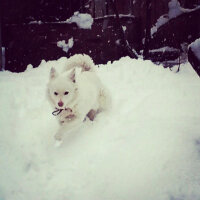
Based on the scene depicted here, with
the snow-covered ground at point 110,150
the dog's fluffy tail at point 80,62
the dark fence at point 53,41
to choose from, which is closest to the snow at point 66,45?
the dark fence at point 53,41

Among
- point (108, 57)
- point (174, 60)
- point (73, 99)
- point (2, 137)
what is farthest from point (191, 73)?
point (2, 137)

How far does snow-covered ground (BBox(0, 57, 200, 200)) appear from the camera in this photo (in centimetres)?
274

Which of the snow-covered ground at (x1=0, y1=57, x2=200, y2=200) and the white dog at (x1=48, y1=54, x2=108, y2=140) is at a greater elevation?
the white dog at (x1=48, y1=54, x2=108, y2=140)

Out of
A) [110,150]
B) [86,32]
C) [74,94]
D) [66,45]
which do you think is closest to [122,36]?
[86,32]

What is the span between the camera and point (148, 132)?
375 cm

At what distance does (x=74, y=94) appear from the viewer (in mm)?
3660

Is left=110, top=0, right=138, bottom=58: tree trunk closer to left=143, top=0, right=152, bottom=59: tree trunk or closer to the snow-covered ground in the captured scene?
left=143, top=0, right=152, bottom=59: tree trunk

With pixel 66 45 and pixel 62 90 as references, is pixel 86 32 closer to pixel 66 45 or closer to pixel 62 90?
pixel 66 45

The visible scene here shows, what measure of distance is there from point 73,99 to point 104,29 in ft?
17.7

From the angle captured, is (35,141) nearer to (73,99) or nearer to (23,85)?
(73,99)

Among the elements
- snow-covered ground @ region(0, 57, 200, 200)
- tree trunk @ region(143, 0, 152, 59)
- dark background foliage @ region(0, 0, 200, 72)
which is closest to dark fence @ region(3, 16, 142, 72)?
dark background foliage @ region(0, 0, 200, 72)

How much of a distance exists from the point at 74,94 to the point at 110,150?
82 centimetres

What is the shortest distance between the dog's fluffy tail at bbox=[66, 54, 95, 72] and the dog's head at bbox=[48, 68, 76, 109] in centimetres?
84

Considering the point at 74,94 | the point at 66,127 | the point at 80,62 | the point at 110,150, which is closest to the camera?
the point at 110,150
